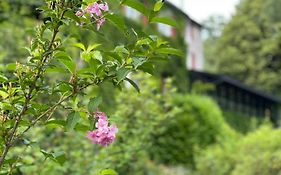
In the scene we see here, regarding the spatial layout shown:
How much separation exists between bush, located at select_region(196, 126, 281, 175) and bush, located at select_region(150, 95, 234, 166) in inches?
136

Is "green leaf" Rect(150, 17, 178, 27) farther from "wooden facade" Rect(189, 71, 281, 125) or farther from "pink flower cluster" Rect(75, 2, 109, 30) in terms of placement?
"wooden facade" Rect(189, 71, 281, 125)

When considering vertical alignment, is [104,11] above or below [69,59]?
above

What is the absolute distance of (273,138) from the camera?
1018 cm

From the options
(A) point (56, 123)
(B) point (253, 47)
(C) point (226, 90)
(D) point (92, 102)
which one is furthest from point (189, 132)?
(B) point (253, 47)

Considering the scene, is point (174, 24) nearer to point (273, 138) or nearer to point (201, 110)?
point (273, 138)

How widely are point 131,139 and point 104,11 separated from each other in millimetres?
3910

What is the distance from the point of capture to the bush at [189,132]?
14968 millimetres

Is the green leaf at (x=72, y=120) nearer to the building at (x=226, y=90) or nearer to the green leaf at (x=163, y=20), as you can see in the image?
the green leaf at (x=163, y=20)

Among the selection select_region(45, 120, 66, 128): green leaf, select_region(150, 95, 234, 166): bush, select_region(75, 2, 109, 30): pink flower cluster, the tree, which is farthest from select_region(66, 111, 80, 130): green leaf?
the tree

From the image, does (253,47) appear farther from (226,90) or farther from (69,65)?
(69,65)

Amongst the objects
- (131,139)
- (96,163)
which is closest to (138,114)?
(131,139)

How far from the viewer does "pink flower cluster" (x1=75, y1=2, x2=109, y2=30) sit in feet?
6.34

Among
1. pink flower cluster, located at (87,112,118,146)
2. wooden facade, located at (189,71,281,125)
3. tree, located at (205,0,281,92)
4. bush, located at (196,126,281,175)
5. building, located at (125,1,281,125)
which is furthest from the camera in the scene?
tree, located at (205,0,281,92)

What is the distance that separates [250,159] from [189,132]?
6230 millimetres
